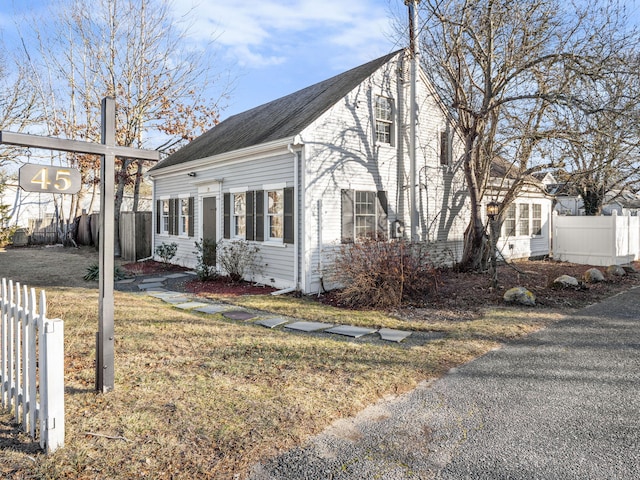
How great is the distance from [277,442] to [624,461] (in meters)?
2.41

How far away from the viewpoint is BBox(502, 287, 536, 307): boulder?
27.1 ft

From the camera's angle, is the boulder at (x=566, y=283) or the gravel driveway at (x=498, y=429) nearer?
the gravel driveway at (x=498, y=429)

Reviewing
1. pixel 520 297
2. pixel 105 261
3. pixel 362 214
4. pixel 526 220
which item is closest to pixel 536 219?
pixel 526 220

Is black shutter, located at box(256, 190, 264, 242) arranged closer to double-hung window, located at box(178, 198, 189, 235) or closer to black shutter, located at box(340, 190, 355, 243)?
black shutter, located at box(340, 190, 355, 243)

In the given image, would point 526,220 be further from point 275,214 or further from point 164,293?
point 164,293

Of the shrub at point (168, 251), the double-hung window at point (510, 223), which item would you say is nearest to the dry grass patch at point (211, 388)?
the shrub at point (168, 251)

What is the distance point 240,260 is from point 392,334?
6040mm

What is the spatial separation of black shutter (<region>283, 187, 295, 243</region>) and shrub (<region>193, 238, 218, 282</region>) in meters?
2.85

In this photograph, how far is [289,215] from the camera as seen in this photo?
32.0 ft

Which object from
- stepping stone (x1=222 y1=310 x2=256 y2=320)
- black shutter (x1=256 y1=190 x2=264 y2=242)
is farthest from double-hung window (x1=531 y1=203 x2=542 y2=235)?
stepping stone (x1=222 y1=310 x2=256 y2=320)

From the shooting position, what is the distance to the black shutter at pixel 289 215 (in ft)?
31.7

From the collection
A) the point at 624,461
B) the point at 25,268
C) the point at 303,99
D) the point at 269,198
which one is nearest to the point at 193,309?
the point at 269,198

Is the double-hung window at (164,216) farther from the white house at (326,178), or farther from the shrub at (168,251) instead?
the white house at (326,178)

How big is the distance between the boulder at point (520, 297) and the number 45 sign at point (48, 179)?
25.6ft
